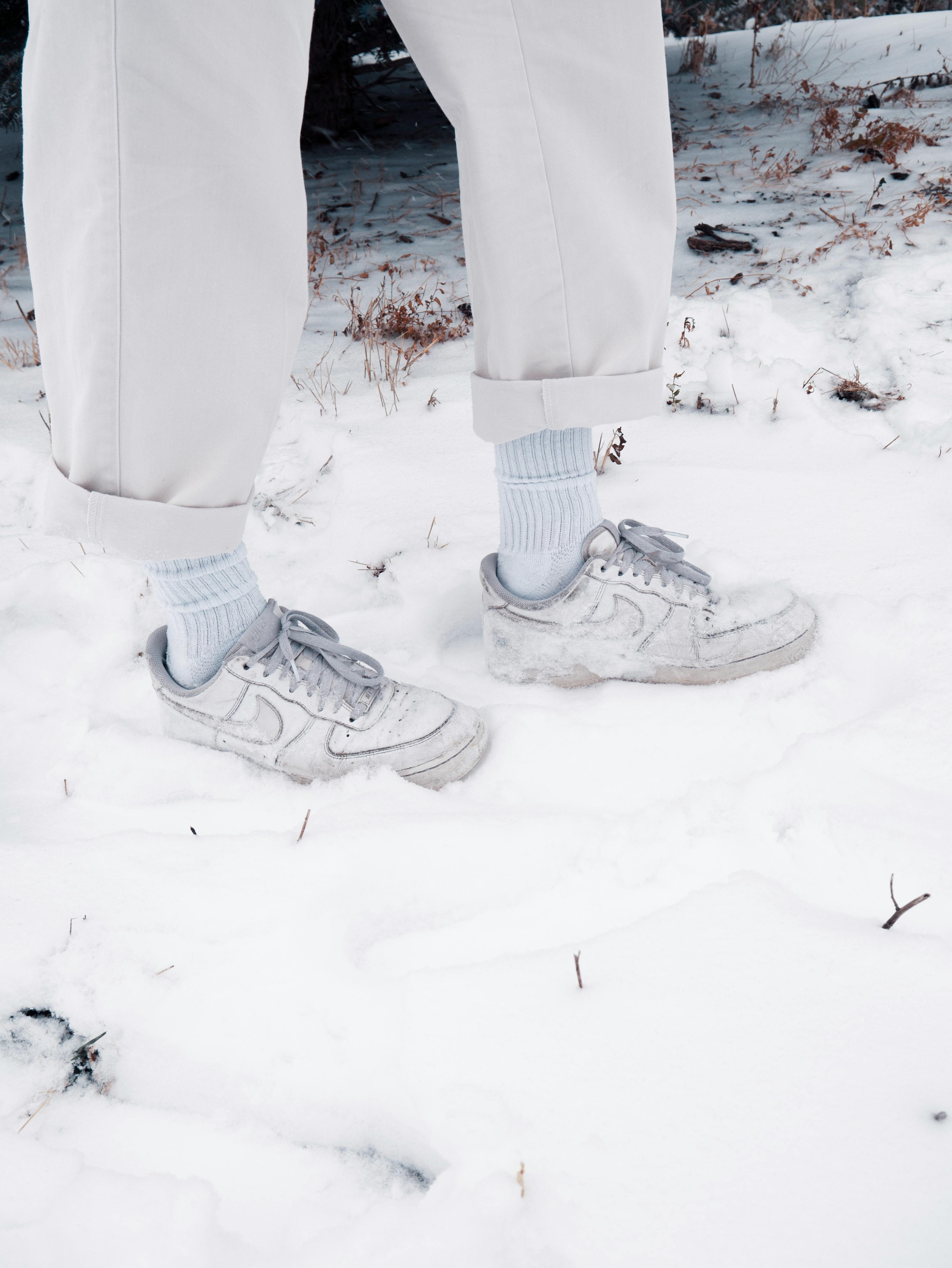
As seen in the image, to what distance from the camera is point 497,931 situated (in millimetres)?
971

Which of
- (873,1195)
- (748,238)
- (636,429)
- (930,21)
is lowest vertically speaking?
(873,1195)

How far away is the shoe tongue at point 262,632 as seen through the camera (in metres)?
1.20

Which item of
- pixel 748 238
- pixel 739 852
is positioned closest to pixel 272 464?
pixel 739 852

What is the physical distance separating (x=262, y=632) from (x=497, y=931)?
54 centimetres

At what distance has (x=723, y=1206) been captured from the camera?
714 mm

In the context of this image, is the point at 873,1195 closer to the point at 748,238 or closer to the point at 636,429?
the point at 636,429

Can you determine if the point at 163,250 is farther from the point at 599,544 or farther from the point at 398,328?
the point at 398,328

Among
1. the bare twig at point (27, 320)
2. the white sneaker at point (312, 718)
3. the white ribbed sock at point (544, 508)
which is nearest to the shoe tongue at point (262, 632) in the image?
the white sneaker at point (312, 718)

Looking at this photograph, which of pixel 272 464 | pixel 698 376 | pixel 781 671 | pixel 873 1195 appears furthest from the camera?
pixel 698 376

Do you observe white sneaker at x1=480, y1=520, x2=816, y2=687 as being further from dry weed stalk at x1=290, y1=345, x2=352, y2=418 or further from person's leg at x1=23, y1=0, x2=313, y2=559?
dry weed stalk at x1=290, y1=345, x2=352, y2=418

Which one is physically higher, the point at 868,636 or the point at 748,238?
the point at 748,238

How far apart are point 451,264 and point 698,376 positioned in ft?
4.02

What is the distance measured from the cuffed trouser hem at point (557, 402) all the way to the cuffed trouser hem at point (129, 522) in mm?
420

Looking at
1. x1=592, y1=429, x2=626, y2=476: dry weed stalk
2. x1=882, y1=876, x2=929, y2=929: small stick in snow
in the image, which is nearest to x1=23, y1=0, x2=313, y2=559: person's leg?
x1=882, y1=876, x2=929, y2=929: small stick in snow
